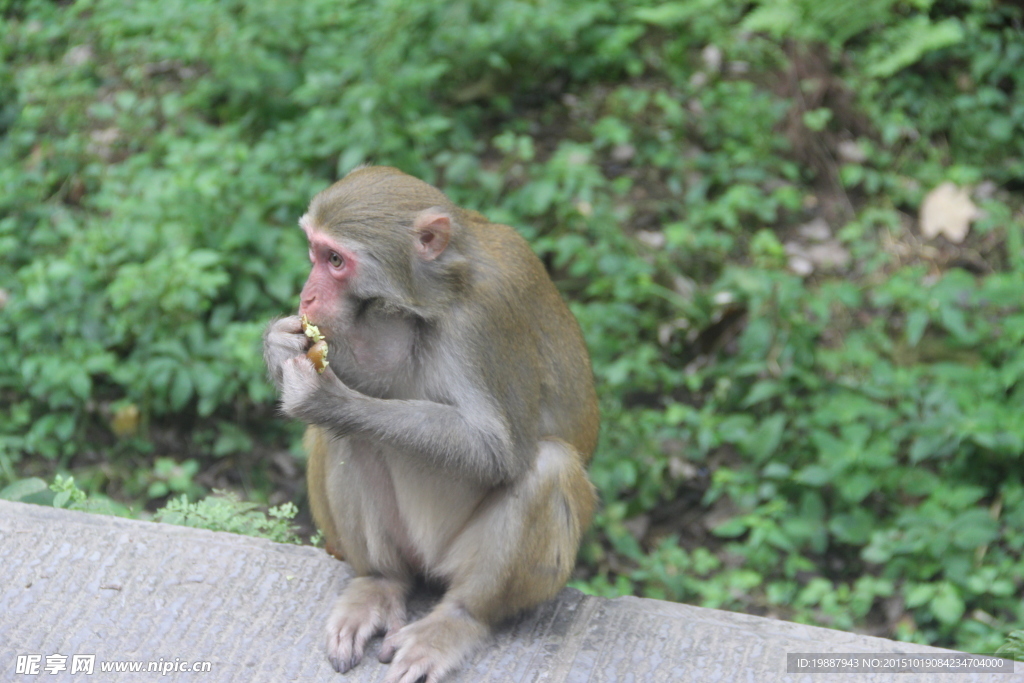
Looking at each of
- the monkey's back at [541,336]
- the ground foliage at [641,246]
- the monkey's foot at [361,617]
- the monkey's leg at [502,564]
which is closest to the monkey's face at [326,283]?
the monkey's back at [541,336]

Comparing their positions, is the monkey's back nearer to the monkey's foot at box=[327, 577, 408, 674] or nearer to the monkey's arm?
the monkey's arm

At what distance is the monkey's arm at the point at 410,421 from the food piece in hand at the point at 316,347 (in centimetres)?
3

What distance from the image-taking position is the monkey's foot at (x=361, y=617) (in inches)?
123

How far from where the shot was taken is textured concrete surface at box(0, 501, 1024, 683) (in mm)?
3090

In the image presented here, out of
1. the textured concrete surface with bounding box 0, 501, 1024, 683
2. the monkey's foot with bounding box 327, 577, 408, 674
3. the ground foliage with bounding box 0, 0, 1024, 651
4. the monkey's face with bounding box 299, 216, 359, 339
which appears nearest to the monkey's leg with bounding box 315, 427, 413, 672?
the monkey's foot with bounding box 327, 577, 408, 674

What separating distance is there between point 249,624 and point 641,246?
12.1 feet

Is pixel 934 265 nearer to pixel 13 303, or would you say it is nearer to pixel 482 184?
pixel 482 184

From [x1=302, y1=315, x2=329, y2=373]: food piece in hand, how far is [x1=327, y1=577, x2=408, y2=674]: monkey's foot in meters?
0.81

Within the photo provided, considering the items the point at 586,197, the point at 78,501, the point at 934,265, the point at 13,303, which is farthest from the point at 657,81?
the point at 78,501

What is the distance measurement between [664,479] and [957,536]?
57.1 inches

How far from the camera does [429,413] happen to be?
9.86 feet

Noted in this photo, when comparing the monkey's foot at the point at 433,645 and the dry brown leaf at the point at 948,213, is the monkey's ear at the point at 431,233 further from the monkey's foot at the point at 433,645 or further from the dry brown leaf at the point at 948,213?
the dry brown leaf at the point at 948,213

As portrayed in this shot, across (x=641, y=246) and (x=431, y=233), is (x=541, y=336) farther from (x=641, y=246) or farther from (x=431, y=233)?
(x=641, y=246)

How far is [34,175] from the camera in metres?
5.89
